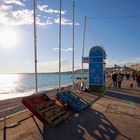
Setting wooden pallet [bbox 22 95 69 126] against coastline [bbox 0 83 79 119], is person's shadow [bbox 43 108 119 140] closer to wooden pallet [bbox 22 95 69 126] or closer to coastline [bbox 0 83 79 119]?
wooden pallet [bbox 22 95 69 126]

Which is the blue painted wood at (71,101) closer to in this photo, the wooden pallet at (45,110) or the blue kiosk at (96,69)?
the wooden pallet at (45,110)

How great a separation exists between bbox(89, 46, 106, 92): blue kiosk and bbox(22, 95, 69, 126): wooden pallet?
14.5 m

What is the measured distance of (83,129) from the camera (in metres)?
10.2

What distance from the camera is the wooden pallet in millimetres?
10948

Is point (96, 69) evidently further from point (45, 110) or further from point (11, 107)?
point (45, 110)

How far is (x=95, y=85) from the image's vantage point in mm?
26984

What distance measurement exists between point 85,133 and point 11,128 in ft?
8.81

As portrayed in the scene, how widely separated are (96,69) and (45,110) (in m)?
16.4

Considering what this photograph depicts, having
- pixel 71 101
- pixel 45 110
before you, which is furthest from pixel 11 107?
pixel 45 110

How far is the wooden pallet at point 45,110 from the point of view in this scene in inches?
431

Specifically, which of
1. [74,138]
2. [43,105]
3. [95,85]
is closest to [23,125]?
[43,105]

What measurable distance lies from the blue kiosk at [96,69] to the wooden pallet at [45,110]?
1448 cm

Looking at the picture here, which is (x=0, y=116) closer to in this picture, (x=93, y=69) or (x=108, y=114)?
(x=108, y=114)

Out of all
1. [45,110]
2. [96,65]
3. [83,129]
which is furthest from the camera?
[96,65]
